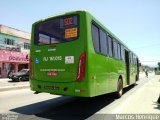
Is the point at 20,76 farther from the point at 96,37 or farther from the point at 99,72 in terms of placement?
the point at 96,37

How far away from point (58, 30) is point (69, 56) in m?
1.06

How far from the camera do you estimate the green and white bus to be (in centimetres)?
752

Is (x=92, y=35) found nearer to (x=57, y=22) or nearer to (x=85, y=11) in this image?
(x=85, y=11)

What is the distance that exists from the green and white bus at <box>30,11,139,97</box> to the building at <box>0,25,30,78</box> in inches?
1205

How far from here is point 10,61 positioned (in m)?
39.6

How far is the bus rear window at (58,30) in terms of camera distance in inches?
311

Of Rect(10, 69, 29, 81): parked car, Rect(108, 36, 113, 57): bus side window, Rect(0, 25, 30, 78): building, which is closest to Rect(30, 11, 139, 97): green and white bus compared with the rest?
Rect(108, 36, 113, 57): bus side window

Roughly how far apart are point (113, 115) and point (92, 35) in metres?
2.77

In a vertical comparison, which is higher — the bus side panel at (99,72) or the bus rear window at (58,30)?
the bus rear window at (58,30)

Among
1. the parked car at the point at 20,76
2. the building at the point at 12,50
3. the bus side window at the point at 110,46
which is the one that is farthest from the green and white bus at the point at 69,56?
the building at the point at 12,50

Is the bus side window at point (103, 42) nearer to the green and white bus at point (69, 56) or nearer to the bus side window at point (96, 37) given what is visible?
the green and white bus at point (69, 56)

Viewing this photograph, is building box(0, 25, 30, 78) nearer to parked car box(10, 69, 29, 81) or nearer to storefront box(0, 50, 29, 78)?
storefront box(0, 50, 29, 78)

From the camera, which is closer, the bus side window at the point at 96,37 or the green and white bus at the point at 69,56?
the green and white bus at the point at 69,56

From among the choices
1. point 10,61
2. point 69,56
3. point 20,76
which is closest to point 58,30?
point 69,56
